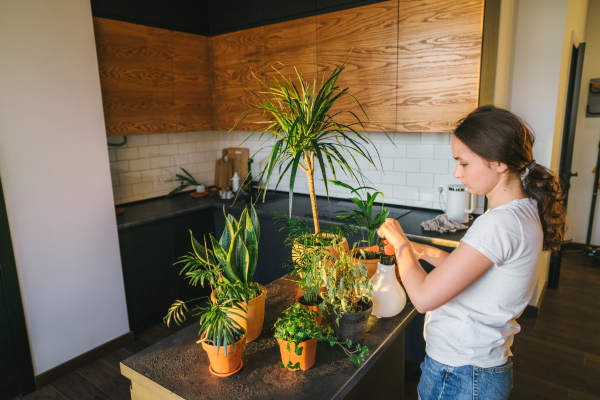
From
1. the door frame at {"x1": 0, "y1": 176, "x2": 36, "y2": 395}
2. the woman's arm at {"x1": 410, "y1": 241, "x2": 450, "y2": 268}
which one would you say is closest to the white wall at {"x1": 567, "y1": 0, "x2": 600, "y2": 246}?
the woman's arm at {"x1": 410, "y1": 241, "x2": 450, "y2": 268}

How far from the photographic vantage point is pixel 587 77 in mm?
4461

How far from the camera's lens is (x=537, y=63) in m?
2.97

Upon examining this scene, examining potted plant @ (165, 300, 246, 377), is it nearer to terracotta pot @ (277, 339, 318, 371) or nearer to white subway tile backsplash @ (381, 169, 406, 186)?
terracotta pot @ (277, 339, 318, 371)

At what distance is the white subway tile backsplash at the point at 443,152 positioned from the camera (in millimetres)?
2967

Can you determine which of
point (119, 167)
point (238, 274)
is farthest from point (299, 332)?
point (119, 167)

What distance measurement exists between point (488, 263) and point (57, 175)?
246 cm

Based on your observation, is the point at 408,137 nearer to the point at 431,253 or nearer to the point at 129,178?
the point at 431,253

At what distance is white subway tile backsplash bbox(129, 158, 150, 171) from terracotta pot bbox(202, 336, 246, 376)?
2693 mm

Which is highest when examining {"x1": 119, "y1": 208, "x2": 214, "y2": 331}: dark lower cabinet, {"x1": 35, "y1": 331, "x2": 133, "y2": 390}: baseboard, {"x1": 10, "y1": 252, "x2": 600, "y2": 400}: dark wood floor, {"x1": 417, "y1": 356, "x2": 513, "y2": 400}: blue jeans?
{"x1": 417, "y1": 356, "x2": 513, "y2": 400}: blue jeans

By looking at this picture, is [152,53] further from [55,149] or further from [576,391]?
[576,391]

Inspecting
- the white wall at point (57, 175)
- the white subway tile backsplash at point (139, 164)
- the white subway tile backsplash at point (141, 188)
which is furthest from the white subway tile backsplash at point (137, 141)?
the white wall at point (57, 175)

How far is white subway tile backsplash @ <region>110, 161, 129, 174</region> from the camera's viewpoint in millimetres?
3324

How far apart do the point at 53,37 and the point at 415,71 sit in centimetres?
226

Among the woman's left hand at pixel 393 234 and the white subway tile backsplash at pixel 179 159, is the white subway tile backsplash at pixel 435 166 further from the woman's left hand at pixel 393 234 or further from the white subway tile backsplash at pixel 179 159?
the white subway tile backsplash at pixel 179 159
